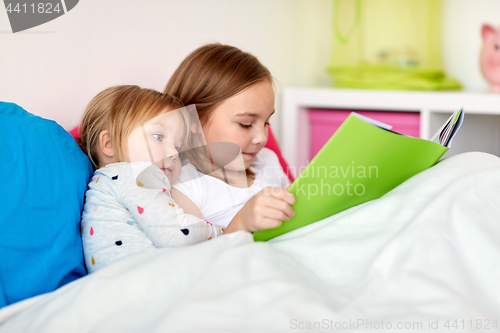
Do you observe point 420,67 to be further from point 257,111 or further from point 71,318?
point 71,318

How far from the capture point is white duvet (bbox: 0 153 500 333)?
471mm

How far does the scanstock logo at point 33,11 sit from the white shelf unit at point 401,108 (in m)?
1.08

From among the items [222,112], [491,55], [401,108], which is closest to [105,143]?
[222,112]

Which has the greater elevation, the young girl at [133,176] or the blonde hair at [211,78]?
the blonde hair at [211,78]

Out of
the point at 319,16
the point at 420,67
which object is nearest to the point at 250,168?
the point at 420,67

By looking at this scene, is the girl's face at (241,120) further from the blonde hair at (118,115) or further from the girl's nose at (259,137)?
the blonde hair at (118,115)

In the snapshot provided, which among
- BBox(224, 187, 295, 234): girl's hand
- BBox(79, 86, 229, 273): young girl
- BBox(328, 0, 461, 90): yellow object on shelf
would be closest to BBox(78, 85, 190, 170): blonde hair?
BBox(79, 86, 229, 273): young girl

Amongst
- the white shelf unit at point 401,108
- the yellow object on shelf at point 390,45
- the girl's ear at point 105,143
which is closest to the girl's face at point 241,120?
the girl's ear at point 105,143

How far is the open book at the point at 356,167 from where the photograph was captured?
0.61 meters

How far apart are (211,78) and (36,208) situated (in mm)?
525

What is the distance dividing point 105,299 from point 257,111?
618mm

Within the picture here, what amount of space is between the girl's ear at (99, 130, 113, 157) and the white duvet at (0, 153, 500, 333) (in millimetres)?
303

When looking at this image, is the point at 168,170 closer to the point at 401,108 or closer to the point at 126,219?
the point at 126,219

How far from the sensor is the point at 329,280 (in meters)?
0.60
